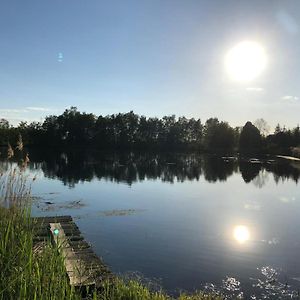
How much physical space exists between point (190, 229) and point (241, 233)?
2355mm

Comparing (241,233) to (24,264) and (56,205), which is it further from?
(24,264)

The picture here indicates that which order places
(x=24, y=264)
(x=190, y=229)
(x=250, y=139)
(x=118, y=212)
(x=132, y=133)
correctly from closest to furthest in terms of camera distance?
(x=24, y=264)
(x=190, y=229)
(x=118, y=212)
(x=250, y=139)
(x=132, y=133)

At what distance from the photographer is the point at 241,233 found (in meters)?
17.5

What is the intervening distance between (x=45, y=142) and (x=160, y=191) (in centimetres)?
8324

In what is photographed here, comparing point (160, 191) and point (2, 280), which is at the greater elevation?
point (2, 280)

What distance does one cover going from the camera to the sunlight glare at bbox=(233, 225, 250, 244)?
16328 millimetres

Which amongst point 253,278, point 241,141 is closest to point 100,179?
point 253,278

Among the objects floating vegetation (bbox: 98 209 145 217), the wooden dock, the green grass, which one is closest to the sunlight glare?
floating vegetation (bbox: 98 209 145 217)

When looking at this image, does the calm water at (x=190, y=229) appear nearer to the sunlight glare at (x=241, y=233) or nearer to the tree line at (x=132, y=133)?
the sunlight glare at (x=241, y=233)

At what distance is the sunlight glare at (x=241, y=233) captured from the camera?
16328 millimetres

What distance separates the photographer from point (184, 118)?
401 ft

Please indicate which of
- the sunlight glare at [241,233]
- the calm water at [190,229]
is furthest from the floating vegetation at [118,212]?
the sunlight glare at [241,233]

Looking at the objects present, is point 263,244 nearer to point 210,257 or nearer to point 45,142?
point 210,257

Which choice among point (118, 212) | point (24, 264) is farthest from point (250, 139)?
point (24, 264)
